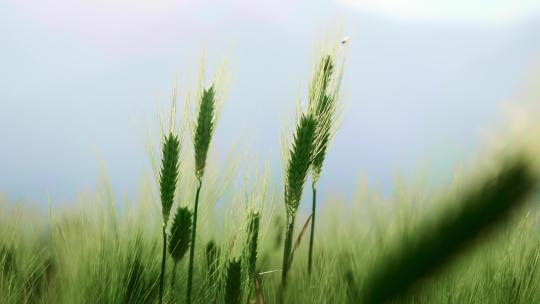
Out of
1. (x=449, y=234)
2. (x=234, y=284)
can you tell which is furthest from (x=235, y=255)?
(x=449, y=234)

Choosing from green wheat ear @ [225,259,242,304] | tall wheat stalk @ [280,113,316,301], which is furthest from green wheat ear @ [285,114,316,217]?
green wheat ear @ [225,259,242,304]

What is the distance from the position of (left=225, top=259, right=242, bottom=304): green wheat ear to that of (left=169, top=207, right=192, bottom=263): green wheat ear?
137 mm

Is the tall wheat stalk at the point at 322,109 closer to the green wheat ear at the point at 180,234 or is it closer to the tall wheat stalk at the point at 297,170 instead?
the tall wheat stalk at the point at 297,170

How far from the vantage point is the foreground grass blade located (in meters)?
0.86

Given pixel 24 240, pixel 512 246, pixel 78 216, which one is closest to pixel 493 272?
pixel 512 246

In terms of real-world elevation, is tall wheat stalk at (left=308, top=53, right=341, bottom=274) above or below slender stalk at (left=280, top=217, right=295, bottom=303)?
above

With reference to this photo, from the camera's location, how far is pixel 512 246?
141cm

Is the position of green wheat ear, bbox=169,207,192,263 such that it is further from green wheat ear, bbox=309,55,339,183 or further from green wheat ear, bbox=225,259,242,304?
green wheat ear, bbox=309,55,339,183

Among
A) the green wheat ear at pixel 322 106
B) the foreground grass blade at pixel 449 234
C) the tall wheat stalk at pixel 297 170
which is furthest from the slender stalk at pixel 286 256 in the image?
the foreground grass blade at pixel 449 234

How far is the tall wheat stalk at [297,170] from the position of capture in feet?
4.17

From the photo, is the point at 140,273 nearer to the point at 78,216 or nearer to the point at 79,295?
the point at 79,295

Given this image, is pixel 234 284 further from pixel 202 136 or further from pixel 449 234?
pixel 449 234

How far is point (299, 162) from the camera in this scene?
1.29 meters

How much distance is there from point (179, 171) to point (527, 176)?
706 mm
